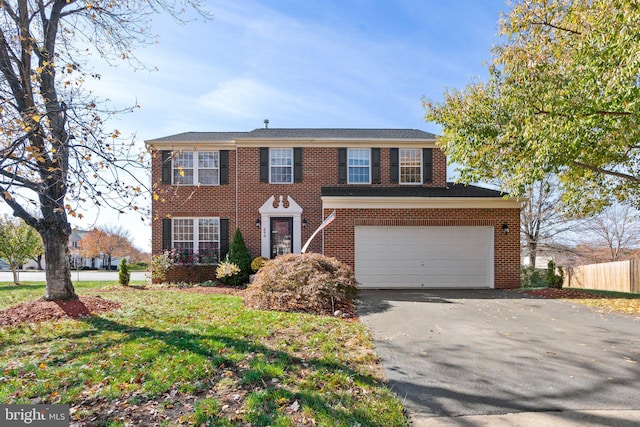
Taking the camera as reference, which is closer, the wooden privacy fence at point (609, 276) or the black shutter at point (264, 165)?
the black shutter at point (264, 165)

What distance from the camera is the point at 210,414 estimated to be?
3.60m

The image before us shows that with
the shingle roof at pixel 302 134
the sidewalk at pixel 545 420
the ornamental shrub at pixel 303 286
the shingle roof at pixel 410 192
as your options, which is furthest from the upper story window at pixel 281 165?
the sidewalk at pixel 545 420

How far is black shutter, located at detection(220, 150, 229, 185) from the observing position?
15.6m

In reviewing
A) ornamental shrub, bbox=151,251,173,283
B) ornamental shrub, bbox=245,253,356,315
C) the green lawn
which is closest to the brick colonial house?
ornamental shrub, bbox=151,251,173,283

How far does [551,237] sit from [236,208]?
66.4ft

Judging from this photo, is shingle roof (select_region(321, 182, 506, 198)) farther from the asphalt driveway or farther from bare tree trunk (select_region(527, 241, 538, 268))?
bare tree trunk (select_region(527, 241, 538, 268))

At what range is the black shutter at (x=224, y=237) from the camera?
15414 mm

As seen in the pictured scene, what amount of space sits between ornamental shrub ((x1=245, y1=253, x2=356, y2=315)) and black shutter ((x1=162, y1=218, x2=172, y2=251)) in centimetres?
707

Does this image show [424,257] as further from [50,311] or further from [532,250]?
[532,250]

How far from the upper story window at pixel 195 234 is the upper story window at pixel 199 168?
5.08 ft

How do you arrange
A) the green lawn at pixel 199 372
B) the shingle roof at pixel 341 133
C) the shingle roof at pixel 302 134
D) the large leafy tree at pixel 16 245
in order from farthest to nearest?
the large leafy tree at pixel 16 245
the shingle roof at pixel 341 133
the shingle roof at pixel 302 134
the green lawn at pixel 199 372

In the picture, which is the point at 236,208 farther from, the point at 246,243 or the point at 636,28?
the point at 636,28

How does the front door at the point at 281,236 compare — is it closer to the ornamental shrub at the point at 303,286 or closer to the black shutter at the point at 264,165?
the black shutter at the point at 264,165

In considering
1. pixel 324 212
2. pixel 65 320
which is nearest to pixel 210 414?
pixel 65 320
